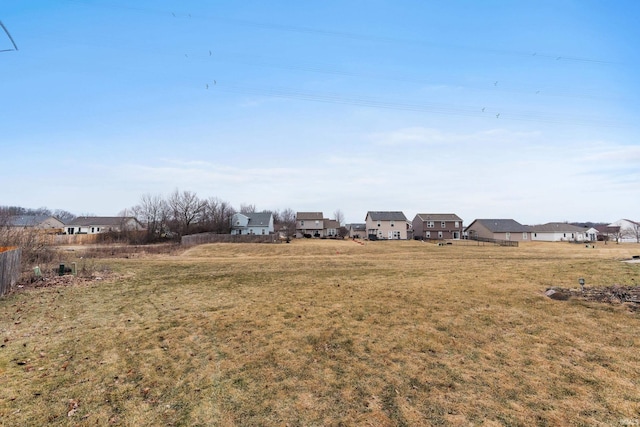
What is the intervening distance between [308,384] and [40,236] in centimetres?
2877

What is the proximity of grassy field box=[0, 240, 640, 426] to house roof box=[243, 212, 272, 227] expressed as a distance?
65.1 metres

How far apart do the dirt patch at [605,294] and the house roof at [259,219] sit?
2772 inches

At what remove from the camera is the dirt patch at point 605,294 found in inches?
434

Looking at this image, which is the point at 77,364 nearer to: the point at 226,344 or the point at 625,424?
the point at 226,344

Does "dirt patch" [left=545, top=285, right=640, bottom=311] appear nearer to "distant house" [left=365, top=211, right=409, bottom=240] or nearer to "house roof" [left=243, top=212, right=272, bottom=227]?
"distant house" [left=365, top=211, right=409, bottom=240]

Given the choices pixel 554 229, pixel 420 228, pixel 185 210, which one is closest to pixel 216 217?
pixel 185 210

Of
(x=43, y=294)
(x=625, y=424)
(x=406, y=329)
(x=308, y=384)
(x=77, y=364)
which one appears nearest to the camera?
(x=625, y=424)

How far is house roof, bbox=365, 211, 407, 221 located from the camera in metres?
76.1

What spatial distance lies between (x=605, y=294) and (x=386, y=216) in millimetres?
65200

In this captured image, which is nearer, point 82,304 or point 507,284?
point 82,304

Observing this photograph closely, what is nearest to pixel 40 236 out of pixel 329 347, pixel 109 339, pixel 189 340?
pixel 109 339

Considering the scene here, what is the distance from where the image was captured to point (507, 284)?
14.7m

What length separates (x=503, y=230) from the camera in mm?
71562

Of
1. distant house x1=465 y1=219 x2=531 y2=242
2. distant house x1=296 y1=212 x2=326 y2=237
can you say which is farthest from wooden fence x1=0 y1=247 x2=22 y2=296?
distant house x1=465 y1=219 x2=531 y2=242
